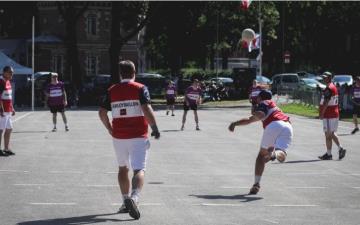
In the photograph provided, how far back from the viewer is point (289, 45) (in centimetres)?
8644

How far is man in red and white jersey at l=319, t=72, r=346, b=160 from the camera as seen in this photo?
17781mm

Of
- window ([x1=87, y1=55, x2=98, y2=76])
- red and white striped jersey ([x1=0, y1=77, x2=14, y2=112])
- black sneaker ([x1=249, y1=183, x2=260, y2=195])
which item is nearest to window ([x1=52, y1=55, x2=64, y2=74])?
window ([x1=87, y1=55, x2=98, y2=76])

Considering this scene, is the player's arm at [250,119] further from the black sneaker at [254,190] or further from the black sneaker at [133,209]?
the black sneaker at [133,209]

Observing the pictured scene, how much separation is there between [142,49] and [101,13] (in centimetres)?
1497

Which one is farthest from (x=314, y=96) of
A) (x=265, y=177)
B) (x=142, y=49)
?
(x=142, y=49)

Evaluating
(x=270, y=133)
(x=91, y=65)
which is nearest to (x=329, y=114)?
(x=270, y=133)

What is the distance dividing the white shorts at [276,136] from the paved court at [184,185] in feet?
2.33

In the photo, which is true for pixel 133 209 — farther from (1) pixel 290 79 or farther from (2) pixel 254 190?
(1) pixel 290 79

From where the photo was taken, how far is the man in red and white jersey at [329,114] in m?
17.8

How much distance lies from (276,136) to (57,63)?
6859 centimetres

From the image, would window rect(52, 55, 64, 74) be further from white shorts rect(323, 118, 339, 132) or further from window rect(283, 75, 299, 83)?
white shorts rect(323, 118, 339, 132)

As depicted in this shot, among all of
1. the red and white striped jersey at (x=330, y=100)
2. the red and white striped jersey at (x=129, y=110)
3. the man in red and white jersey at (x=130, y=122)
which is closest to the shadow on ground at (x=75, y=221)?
the man in red and white jersey at (x=130, y=122)

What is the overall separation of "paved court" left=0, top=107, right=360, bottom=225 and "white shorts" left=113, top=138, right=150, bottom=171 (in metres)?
0.64

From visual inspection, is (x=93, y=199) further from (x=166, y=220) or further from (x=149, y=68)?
(x=149, y=68)
